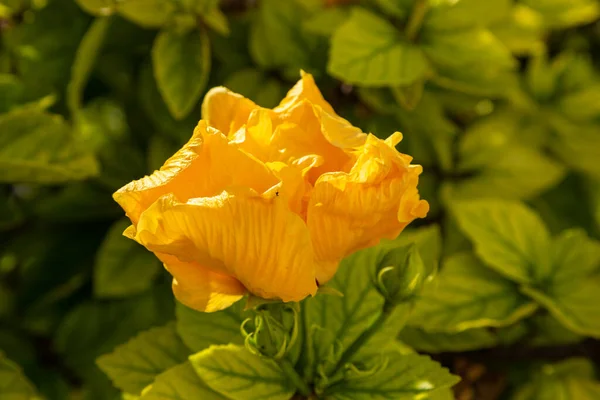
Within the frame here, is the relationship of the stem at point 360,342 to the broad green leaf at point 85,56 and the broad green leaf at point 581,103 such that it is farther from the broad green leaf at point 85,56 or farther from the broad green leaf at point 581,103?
the broad green leaf at point 581,103

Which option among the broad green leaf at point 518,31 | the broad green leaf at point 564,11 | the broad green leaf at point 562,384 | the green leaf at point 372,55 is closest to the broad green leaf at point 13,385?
the green leaf at point 372,55

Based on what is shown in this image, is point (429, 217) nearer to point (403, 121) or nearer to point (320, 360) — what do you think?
point (403, 121)

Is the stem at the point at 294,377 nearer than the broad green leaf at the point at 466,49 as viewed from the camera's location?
Yes

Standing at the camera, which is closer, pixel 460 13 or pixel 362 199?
pixel 362 199

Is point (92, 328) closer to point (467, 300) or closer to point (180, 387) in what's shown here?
point (180, 387)

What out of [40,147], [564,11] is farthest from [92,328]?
[564,11]

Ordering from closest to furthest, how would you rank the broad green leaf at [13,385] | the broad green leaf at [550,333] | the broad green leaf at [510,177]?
the broad green leaf at [13,385] → the broad green leaf at [550,333] → the broad green leaf at [510,177]
